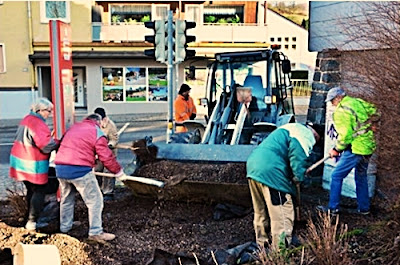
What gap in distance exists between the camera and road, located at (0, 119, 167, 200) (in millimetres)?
10328

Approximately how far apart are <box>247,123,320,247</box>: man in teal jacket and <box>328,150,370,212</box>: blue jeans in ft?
A: 5.08

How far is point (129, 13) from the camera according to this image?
27109mm

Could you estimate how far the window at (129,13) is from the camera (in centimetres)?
2698

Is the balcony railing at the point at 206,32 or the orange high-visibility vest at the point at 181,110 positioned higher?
the balcony railing at the point at 206,32

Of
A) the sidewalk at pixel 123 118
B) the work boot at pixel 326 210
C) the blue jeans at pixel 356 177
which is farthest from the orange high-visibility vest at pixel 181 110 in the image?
the sidewalk at pixel 123 118

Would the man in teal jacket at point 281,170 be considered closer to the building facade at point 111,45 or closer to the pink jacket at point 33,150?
the pink jacket at point 33,150

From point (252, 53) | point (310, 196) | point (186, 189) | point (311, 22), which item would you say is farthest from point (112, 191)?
point (311, 22)

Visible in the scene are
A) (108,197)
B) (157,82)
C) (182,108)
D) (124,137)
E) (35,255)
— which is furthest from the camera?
(157,82)

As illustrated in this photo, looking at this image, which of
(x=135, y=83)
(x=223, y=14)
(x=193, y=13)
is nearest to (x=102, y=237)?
(x=135, y=83)

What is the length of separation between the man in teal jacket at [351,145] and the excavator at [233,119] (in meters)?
1.16

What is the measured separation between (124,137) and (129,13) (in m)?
11.9

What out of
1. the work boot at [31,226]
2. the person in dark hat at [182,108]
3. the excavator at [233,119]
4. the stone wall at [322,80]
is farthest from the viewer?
the person in dark hat at [182,108]

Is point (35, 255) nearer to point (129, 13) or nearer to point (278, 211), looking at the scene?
point (278, 211)

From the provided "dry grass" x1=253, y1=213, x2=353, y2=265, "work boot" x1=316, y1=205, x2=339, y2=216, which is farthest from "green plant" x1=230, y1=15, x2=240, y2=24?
"dry grass" x1=253, y1=213, x2=353, y2=265
